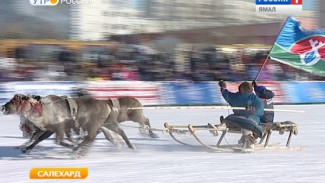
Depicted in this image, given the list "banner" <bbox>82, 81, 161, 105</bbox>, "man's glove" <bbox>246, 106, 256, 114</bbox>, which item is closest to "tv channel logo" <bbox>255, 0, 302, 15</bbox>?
"banner" <bbox>82, 81, 161, 105</bbox>

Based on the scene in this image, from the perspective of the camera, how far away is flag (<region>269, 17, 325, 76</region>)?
1034 cm

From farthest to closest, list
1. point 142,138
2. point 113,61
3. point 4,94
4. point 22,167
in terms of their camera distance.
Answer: point 113,61
point 4,94
point 142,138
point 22,167

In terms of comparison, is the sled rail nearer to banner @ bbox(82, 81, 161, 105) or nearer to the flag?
the flag

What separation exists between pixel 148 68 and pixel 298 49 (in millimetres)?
7752

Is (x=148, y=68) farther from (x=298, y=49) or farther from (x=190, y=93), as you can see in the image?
(x=298, y=49)

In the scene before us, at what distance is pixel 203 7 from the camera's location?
24.0 metres

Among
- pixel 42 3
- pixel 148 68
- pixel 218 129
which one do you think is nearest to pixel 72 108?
pixel 218 129

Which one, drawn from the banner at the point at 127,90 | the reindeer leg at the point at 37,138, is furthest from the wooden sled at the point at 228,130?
the banner at the point at 127,90

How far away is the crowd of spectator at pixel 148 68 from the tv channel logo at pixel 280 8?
1.77 meters

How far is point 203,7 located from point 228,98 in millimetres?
15059

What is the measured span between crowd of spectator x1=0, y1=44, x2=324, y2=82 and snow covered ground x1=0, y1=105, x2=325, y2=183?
19.2ft

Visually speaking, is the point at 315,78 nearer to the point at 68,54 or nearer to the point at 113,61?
the point at 113,61

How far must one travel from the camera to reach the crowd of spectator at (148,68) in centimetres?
1695

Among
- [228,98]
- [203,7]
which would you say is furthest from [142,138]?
[203,7]
